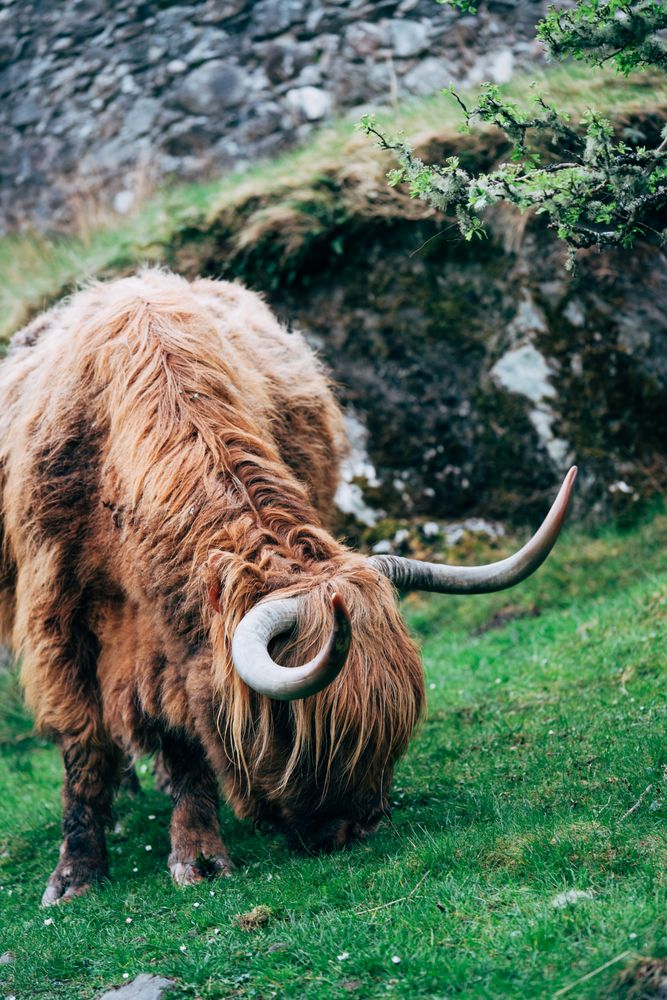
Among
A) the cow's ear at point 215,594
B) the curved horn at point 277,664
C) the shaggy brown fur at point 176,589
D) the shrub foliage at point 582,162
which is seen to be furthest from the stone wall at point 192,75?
the curved horn at point 277,664

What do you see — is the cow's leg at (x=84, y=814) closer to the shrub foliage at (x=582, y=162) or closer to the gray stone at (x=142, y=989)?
the gray stone at (x=142, y=989)

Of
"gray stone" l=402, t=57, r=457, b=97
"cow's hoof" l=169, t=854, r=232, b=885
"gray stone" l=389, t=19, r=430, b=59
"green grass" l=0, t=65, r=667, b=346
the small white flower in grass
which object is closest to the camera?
the small white flower in grass

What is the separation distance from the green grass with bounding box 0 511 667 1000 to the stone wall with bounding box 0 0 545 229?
753cm

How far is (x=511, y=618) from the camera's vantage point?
8.59 metres

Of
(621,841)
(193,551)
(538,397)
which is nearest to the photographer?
(621,841)

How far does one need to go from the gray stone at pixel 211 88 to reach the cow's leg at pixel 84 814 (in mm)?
9569

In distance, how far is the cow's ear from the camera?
444cm

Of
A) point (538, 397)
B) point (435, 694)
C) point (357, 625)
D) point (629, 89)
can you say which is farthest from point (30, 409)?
point (629, 89)

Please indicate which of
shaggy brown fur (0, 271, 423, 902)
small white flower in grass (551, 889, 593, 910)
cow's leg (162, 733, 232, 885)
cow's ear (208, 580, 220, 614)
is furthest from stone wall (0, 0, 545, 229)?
small white flower in grass (551, 889, 593, 910)

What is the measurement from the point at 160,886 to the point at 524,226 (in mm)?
6501

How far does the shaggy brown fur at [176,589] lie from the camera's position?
436 cm

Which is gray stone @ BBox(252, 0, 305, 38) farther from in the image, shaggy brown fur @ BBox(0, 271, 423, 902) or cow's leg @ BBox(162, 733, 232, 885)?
cow's leg @ BBox(162, 733, 232, 885)

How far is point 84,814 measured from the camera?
535cm

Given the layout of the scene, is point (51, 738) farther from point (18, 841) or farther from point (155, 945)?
point (155, 945)
